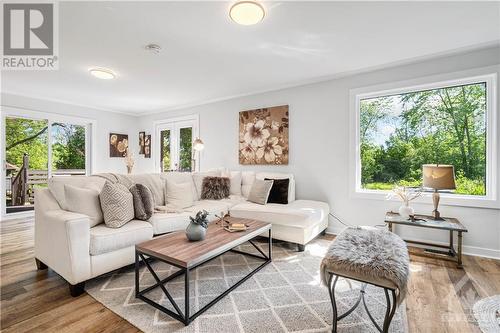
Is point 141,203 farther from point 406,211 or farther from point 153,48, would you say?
point 406,211

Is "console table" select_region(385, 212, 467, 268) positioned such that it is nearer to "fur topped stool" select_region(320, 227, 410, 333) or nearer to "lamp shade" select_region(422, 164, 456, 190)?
"lamp shade" select_region(422, 164, 456, 190)

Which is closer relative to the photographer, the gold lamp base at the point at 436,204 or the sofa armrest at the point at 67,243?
the sofa armrest at the point at 67,243

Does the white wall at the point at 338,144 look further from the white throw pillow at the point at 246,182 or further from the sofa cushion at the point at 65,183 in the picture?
the sofa cushion at the point at 65,183

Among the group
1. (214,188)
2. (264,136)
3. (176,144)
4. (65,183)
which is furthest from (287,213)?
(176,144)

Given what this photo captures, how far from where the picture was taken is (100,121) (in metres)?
5.73

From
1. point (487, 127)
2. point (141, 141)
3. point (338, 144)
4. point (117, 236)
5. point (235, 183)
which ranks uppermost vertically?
point (141, 141)

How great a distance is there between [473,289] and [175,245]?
8.59 ft

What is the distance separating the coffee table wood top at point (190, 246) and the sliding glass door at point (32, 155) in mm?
4446

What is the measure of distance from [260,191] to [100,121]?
4689 mm

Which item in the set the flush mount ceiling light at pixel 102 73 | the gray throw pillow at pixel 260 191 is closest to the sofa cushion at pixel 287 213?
the gray throw pillow at pixel 260 191

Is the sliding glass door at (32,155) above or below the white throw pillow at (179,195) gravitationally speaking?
above

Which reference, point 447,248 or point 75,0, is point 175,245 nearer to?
point 75,0

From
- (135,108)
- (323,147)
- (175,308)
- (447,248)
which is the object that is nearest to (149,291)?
(175,308)

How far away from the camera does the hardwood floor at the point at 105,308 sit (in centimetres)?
158
